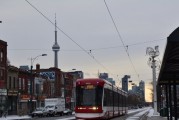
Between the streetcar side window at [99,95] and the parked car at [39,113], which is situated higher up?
the streetcar side window at [99,95]

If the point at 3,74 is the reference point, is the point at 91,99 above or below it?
below

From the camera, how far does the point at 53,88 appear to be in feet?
361

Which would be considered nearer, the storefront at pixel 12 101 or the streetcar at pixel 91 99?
the streetcar at pixel 91 99

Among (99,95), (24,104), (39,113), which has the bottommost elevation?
(39,113)

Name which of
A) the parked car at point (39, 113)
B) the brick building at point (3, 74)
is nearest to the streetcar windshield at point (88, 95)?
the parked car at point (39, 113)

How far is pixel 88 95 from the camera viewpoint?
35594 mm

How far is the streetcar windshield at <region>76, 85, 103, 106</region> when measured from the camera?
35250 mm

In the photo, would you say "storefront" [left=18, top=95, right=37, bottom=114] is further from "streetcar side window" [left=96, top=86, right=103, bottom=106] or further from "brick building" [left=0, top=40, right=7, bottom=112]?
"streetcar side window" [left=96, top=86, right=103, bottom=106]

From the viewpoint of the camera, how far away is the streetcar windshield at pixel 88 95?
3525cm

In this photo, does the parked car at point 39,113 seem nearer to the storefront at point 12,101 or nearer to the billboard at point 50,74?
the storefront at point 12,101

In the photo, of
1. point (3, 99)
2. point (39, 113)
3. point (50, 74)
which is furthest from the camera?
point (50, 74)

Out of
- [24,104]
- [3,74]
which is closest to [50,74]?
[24,104]

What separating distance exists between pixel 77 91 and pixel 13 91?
45122mm

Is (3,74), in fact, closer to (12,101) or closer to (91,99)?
(12,101)
